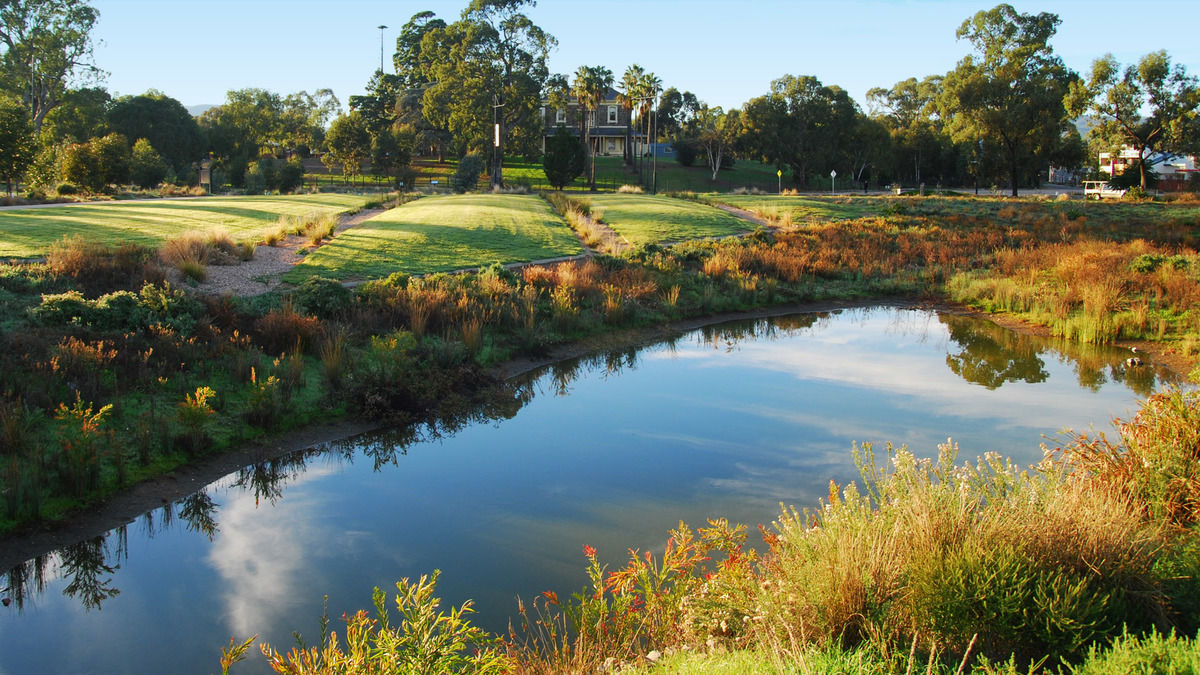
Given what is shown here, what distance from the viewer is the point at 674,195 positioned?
52469 millimetres

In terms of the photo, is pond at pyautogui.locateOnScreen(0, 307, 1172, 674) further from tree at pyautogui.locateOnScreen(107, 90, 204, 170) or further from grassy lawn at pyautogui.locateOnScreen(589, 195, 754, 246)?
tree at pyautogui.locateOnScreen(107, 90, 204, 170)

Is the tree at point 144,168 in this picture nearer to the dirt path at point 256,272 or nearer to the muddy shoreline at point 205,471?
the dirt path at point 256,272

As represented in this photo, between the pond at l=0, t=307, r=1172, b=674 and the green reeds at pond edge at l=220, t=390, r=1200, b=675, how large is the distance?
1.55 m

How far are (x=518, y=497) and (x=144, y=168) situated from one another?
46.5 metres

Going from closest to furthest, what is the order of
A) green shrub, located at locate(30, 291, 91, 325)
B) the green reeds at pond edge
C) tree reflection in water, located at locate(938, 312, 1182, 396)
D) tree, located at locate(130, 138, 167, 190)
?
the green reeds at pond edge
green shrub, located at locate(30, 291, 91, 325)
tree reflection in water, located at locate(938, 312, 1182, 396)
tree, located at locate(130, 138, 167, 190)

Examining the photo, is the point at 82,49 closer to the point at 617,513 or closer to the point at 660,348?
the point at 660,348

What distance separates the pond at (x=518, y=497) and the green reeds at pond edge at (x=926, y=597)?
155 centimetres

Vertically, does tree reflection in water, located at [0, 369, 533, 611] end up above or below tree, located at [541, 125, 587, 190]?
below

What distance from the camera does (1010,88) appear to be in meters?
52.9

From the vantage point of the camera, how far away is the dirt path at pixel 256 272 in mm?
16344

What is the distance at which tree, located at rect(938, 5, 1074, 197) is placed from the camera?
51844 mm

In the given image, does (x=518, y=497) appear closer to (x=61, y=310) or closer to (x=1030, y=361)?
(x=61, y=310)

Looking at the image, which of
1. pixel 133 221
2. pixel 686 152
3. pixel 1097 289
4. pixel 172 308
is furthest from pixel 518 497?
pixel 686 152

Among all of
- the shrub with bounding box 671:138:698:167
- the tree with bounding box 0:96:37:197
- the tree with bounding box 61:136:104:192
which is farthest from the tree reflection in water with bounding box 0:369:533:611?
the shrub with bounding box 671:138:698:167
